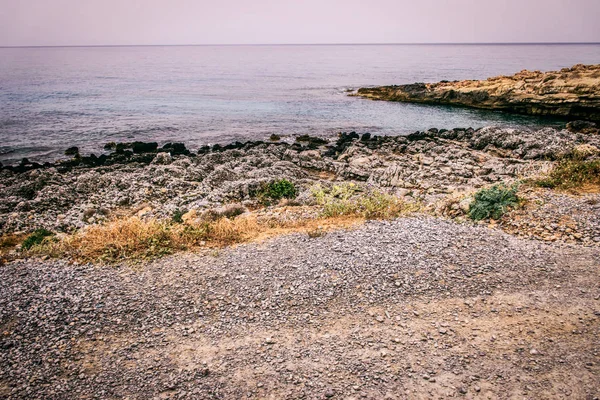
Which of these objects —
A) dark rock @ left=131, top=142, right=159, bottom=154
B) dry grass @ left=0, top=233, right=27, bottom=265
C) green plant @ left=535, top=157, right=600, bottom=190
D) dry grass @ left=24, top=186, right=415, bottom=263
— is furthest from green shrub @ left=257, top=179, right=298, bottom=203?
dark rock @ left=131, top=142, right=159, bottom=154

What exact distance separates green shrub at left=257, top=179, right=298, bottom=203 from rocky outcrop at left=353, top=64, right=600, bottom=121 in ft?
115

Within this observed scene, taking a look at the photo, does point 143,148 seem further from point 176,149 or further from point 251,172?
point 251,172

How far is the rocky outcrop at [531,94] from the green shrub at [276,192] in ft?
115

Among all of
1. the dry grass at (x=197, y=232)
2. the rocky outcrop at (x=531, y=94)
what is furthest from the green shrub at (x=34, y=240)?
the rocky outcrop at (x=531, y=94)

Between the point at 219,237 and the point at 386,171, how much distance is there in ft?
40.8

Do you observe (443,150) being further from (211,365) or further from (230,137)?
(211,365)

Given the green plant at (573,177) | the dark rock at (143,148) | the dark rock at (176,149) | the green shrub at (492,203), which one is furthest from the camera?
the dark rock at (143,148)

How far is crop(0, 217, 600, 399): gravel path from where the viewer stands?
5387 mm

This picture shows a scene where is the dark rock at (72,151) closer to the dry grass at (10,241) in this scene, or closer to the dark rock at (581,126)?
the dry grass at (10,241)

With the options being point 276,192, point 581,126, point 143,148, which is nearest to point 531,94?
point 581,126

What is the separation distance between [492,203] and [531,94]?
3678 centimetres

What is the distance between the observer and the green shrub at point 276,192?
49.8ft

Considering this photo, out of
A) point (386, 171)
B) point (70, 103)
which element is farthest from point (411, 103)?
point (70, 103)

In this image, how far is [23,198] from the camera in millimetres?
16484
